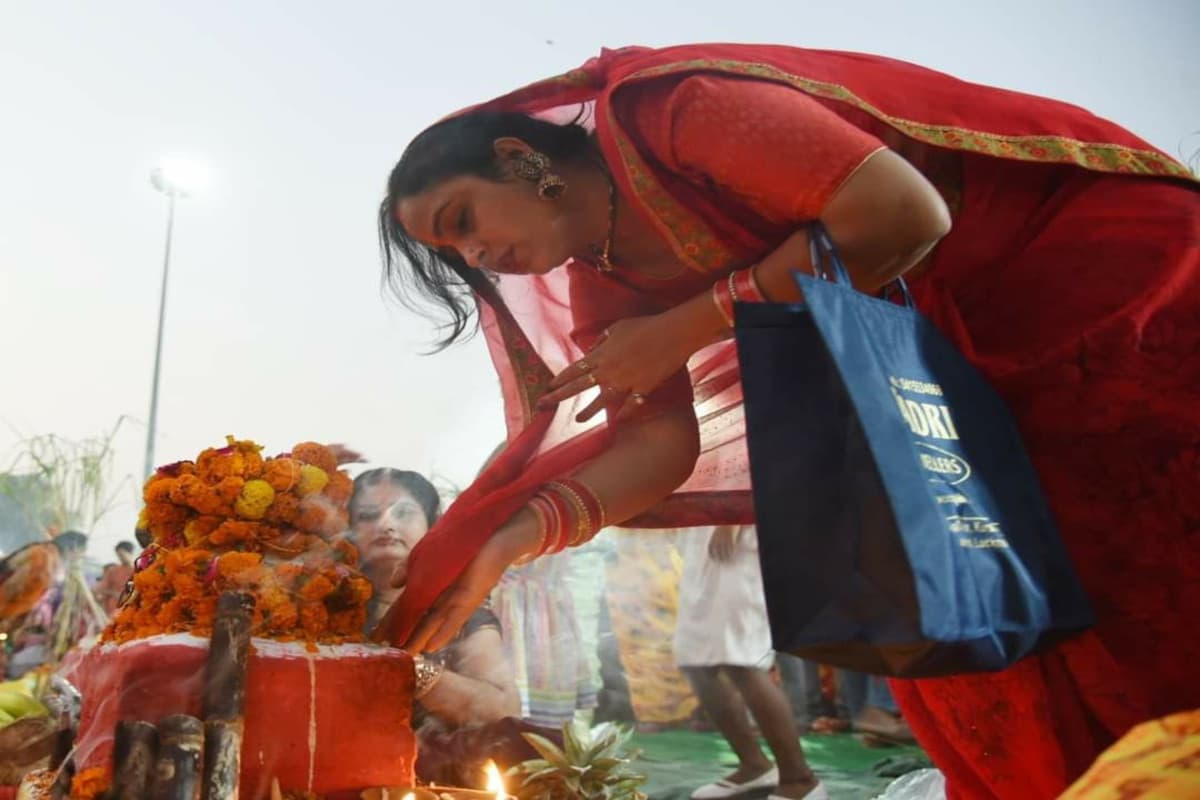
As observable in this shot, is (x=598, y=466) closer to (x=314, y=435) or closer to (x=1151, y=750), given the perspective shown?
(x=1151, y=750)

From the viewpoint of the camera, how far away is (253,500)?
1.68m

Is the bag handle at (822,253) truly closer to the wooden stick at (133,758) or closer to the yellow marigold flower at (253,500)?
the yellow marigold flower at (253,500)

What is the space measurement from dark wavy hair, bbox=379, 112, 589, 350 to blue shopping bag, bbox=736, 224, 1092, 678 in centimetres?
71

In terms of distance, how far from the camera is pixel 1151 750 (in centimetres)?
55

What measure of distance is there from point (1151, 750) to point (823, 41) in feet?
8.63

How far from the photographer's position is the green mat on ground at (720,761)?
11.2 feet

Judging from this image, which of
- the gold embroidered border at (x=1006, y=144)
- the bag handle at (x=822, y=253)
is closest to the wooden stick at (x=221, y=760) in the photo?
the bag handle at (x=822, y=253)

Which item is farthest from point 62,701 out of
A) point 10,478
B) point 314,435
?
point 10,478

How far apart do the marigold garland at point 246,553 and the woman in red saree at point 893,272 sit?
152 millimetres

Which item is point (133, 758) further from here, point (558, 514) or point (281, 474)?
point (558, 514)

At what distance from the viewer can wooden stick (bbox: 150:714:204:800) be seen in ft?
4.43

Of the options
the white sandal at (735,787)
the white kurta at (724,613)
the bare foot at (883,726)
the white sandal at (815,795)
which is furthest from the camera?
the bare foot at (883,726)

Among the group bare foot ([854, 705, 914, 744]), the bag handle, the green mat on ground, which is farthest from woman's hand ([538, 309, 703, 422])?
bare foot ([854, 705, 914, 744])

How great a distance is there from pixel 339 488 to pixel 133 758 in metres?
0.61
